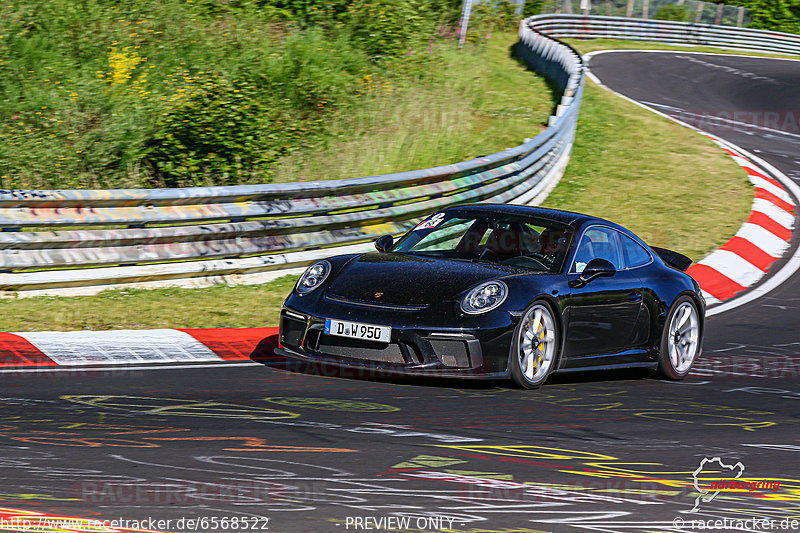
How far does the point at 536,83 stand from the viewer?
2312 centimetres

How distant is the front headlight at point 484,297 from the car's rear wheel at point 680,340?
68.5 inches

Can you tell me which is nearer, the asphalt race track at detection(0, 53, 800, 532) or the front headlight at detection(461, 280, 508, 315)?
the asphalt race track at detection(0, 53, 800, 532)

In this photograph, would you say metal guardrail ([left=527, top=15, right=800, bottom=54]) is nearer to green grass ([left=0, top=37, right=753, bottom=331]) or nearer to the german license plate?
green grass ([left=0, top=37, right=753, bottom=331])

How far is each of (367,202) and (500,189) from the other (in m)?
2.50

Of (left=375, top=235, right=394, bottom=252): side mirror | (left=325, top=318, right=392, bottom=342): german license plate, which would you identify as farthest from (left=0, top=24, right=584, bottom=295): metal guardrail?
(left=325, top=318, right=392, bottom=342): german license plate

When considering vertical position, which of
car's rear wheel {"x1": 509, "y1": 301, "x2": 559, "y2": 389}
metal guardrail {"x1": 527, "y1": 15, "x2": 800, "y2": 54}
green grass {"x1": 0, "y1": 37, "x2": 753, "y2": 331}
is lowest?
metal guardrail {"x1": 527, "y1": 15, "x2": 800, "y2": 54}

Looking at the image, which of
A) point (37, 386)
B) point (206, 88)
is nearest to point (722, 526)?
point (37, 386)

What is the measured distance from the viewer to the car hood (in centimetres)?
703

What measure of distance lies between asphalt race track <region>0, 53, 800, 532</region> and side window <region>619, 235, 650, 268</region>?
87cm

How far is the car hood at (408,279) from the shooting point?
7027 mm

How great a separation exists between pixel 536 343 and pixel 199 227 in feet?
12.8

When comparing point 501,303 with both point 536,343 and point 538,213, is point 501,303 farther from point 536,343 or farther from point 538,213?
point 538,213

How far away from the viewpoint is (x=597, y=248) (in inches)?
317

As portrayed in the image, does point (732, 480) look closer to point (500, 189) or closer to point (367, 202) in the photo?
point (367, 202)
